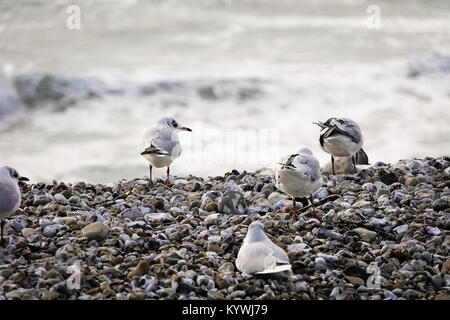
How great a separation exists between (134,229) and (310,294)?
1.63 meters

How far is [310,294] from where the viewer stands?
4.68 metres

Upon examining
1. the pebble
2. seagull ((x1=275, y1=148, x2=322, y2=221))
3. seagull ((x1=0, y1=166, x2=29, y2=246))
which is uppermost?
seagull ((x1=275, y1=148, x2=322, y2=221))

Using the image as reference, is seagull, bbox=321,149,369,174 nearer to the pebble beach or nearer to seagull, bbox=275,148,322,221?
the pebble beach

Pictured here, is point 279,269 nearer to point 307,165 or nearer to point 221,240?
point 221,240

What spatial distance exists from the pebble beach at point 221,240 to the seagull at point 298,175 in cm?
26

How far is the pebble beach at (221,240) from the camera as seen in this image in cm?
471

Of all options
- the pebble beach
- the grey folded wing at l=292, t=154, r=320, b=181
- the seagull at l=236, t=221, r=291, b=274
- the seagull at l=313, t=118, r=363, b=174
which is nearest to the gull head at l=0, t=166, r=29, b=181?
the pebble beach

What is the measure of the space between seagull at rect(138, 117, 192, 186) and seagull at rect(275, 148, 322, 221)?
161 centimetres

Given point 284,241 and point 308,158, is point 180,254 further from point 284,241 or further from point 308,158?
point 308,158

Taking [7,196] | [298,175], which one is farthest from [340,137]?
[7,196]

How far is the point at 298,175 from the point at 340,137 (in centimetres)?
160

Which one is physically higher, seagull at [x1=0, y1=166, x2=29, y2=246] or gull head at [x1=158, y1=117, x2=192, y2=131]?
gull head at [x1=158, y1=117, x2=192, y2=131]

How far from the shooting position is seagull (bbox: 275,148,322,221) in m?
5.70
